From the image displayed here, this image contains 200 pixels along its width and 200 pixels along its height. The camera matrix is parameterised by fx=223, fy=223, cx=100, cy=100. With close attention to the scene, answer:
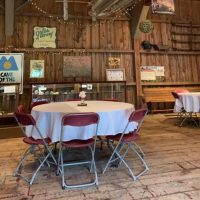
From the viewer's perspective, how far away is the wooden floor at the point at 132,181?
2.42 meters

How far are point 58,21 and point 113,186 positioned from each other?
6.69m

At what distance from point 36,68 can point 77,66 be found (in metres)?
1.40

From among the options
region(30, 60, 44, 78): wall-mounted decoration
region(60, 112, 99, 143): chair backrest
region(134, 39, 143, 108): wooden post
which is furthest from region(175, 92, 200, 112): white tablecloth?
region(30, 60, 44, 78): wall-mounted decoration

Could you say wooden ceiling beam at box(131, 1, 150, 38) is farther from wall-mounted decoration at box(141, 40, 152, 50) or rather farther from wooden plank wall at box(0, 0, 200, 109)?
wall-mounted decoration at box(141, 40, 152, 50)

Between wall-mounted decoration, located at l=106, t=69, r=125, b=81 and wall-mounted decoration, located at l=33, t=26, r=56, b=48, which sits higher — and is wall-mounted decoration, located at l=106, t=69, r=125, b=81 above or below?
below

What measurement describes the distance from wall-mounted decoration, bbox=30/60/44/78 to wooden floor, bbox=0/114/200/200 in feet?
12.4

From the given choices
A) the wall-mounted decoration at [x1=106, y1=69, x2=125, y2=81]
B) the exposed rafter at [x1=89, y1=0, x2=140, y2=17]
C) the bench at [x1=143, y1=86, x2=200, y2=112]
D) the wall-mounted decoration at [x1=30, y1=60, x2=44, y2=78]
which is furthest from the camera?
the bench at [x1=143, y1=86, x2=200, y2=112]

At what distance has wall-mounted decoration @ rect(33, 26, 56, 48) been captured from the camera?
760 centimetres

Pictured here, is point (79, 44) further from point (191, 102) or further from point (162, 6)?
point (191, 102)

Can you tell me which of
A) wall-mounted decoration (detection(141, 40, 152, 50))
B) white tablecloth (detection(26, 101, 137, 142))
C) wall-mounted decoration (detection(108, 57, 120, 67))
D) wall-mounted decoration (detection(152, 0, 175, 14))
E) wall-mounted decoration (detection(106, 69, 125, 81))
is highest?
wall-mounted decoration (detection(152, 0, 175, 14))

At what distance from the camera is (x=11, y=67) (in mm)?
7059

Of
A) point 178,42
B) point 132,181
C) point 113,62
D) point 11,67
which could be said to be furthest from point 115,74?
point 132,181

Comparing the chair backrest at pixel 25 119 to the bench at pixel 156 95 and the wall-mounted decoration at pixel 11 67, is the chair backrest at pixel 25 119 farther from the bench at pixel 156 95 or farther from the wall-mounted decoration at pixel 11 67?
the bench at pixel 156 95

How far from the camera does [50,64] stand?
25.2 ft
